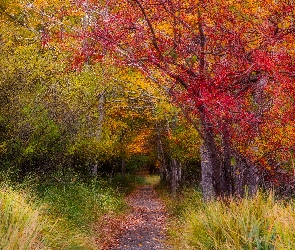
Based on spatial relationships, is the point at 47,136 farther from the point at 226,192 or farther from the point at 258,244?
the point at 258,244

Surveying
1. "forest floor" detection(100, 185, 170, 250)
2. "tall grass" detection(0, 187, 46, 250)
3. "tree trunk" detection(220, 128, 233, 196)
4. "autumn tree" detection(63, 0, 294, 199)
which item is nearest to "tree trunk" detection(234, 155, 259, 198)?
"tree trunk" detection(220, 128, 233, 196)

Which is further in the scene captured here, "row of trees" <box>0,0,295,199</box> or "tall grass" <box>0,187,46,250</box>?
"row of trees" <box>0,0,295,199</box>

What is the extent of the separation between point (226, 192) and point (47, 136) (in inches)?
243

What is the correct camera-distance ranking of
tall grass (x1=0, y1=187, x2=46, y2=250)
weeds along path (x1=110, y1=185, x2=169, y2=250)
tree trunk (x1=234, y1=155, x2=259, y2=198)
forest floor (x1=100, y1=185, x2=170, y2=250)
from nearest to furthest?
tall grass (x1=0, y1=187, x2=46, y2=250)
tree trunk (x1=234, y1=155, x2=259, y2=198)
forest floor (x1=100, y1=185, x2=170, y2=250)
weeds along path (x1=110, y1=185, x2=169, y2=250)

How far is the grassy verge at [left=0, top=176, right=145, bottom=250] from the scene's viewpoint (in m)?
5.72

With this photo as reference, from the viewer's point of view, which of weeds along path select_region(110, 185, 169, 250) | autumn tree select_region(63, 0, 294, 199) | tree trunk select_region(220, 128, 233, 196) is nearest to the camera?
autumn tree select_region(63, 0, 294, 199)

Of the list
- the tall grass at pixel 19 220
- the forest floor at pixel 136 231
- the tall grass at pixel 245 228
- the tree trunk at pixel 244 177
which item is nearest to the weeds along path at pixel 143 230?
the forest floor at pixel 136 231

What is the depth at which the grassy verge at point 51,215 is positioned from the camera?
5.72 metres

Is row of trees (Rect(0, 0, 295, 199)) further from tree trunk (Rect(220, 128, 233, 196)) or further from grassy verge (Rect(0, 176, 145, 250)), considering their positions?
grassy verge (Rect(0, 176, 145, 250))

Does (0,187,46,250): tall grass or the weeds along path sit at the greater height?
(0,187,46,250): tall grass

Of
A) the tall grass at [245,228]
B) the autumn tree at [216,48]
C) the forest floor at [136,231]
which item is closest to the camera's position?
the tall grass at [245,228]

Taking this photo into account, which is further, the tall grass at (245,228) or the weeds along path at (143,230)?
the weeds along path at (143,230)

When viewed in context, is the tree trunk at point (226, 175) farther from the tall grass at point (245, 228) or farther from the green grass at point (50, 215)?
the green grass at point (50, 215)

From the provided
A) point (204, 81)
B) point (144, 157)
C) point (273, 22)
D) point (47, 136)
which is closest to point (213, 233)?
point (204, 81)
